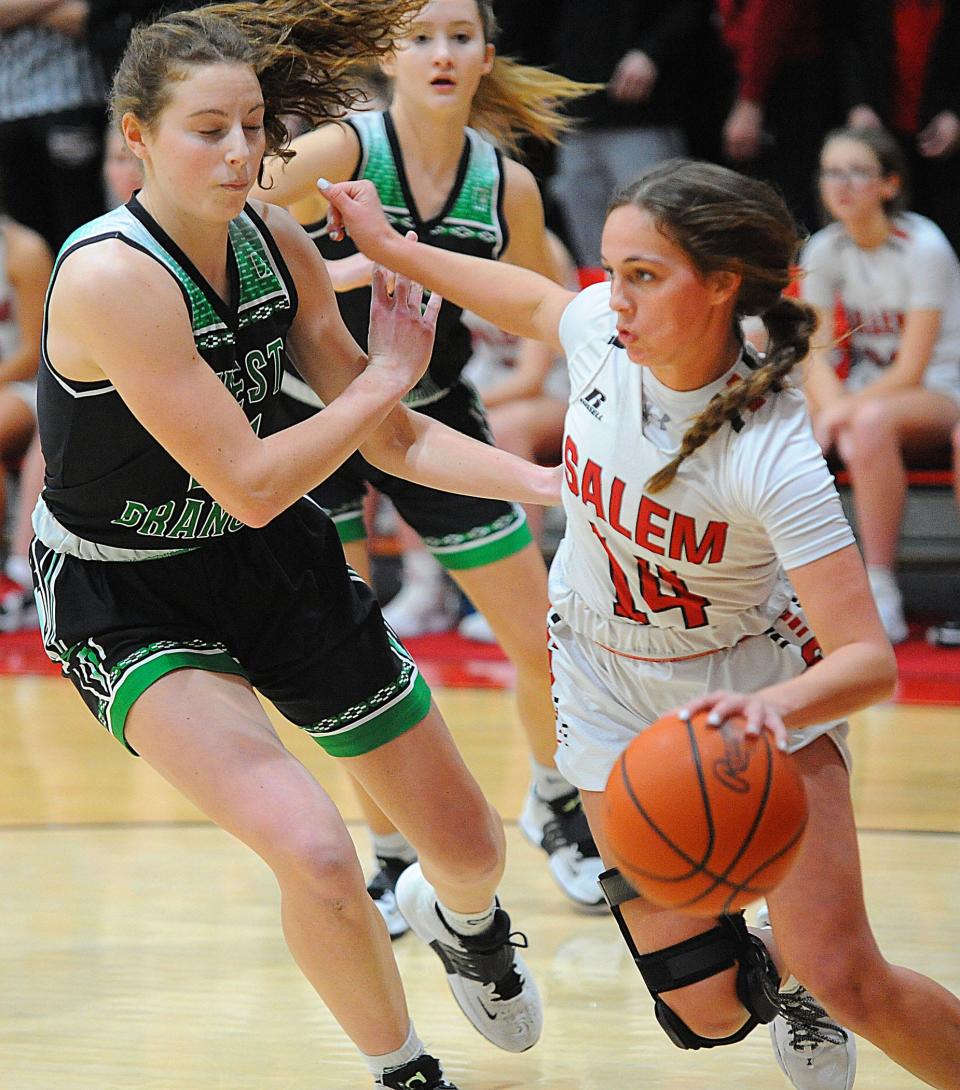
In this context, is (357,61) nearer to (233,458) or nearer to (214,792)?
(233,458)

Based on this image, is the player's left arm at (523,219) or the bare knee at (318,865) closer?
the bare knee at (318,865)

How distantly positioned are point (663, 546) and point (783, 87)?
5.34 metres

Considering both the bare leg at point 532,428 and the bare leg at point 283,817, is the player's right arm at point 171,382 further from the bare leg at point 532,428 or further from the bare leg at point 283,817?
the bare leg at point 532,428

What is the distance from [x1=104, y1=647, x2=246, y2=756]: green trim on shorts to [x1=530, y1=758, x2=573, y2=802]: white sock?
165 cm

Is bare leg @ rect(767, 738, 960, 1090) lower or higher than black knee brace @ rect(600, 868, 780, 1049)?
higher

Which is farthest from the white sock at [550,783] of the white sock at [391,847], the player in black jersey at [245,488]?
the player in black jersey at [245,488]

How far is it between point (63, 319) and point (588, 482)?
0.93 meters

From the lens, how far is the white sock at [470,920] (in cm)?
331

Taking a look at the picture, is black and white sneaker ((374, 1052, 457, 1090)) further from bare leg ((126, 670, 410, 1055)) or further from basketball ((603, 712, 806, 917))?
basketball ((603, 712, 806, 917))

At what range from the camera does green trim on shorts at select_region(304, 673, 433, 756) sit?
3.00m

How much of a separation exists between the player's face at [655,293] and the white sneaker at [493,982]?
4.25 feet

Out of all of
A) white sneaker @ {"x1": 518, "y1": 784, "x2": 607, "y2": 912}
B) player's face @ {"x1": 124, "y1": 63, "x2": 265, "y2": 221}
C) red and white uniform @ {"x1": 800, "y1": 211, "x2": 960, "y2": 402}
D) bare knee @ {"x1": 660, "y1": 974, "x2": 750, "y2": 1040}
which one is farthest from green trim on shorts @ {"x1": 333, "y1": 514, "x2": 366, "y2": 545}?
red and white uniform @ {"x1": 800, "y1": 211, "x2": 960, "y2": 402}

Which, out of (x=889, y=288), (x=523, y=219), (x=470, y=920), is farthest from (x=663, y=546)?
(x=889, y=288)

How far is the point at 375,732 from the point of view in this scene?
9.85ft
